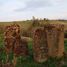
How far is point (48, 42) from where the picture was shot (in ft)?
56.3

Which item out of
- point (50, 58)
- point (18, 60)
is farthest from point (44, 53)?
point (18, 60)

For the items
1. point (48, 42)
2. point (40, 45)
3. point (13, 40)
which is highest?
point (13, 40)

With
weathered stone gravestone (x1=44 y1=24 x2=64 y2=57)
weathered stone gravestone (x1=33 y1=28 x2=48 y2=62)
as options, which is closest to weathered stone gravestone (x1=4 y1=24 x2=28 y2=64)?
weathered stone gravestone (x1=33 y1=28 x2=48 y2=62)

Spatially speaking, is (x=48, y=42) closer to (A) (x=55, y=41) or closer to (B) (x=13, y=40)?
(A) (x=55, y=41)

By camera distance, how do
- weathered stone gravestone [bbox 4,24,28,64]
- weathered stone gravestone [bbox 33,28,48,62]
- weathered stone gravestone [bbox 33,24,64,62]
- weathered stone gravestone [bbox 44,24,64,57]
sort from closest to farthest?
1. weathered stone gravestone [bbox 4,24,28,64]
2. weathered stone gravestone [bbox 33,28,48,62]
3. weathered stone gravestone [bbox 33,24,64,62]
4. weathered stone gravestone [bbox 44,24,64,57]

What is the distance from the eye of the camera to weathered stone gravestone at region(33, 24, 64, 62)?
16.9m

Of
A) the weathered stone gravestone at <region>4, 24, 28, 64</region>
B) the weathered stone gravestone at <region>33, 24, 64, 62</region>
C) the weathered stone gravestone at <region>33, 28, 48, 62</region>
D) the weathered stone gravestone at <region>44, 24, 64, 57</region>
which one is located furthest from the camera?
the weathered stone gravestone at <region>44, 24, 64, 57</region>

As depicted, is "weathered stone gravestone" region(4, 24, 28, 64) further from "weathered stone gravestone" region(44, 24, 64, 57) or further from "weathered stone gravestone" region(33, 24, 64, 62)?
"weathered stone gravestone" region(44, 24, 64, 57)

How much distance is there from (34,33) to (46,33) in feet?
2.41

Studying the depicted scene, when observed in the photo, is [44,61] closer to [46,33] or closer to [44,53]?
[44,53]

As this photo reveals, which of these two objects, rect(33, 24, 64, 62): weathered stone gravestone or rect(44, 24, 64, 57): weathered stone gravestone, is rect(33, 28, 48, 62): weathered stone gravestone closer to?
rect(33, 24, 64, 62): weathered stone gravestone

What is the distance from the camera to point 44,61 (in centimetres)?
1669

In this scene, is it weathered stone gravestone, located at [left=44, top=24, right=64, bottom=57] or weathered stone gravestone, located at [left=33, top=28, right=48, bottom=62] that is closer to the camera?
weathered stone gravestone, located at [left=33, top=28, right=48, bottom=62]

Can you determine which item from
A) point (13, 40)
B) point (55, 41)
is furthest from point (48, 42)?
point (13, 40)
